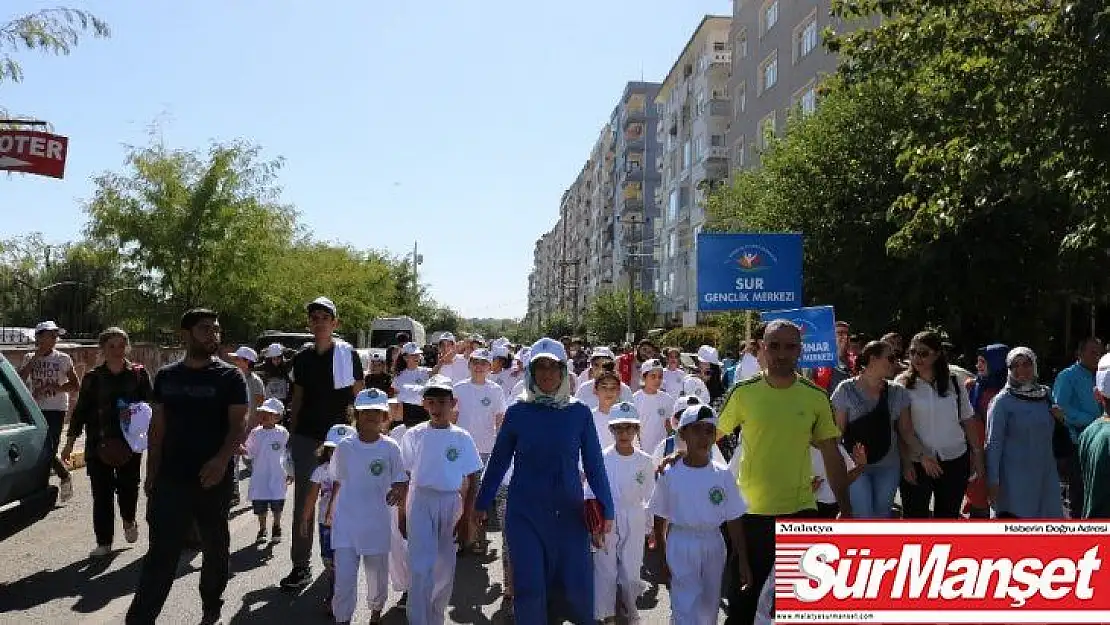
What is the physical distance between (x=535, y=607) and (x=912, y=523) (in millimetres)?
1782

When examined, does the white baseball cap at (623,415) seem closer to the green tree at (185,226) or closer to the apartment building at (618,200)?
the green tree at (185,226)

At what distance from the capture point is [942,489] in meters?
7.01

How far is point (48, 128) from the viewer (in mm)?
11930

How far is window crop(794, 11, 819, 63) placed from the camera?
35219 mm

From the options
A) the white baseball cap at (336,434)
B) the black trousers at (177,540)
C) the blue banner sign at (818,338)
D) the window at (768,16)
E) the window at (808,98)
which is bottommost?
the black trousers at (177,540)

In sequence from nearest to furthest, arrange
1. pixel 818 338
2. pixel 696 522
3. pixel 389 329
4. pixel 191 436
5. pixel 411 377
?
pixel 696 522 < pixel 191 436 < pixel 818 338 < pixel 411 377 < pixel 389 329

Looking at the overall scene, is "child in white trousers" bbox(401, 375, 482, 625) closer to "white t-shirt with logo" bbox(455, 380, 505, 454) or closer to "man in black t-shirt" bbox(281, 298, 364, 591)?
"man in black t-shirt" bbox(281, 298, 364, 591)

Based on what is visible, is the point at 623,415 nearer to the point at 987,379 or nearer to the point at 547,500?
the point at 547,500

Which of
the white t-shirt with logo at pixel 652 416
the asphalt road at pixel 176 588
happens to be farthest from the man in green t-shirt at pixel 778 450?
the white t-shirt with logo at pixel 652 416

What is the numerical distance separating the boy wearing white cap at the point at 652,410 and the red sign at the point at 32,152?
754 centimetres

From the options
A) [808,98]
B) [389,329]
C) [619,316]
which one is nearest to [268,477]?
[808,98]

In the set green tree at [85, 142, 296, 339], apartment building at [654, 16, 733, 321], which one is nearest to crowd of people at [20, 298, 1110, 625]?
green tree at [85, 142, 296, 339]

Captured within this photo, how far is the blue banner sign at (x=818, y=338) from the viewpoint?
9336mm

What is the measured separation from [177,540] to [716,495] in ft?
9.73
